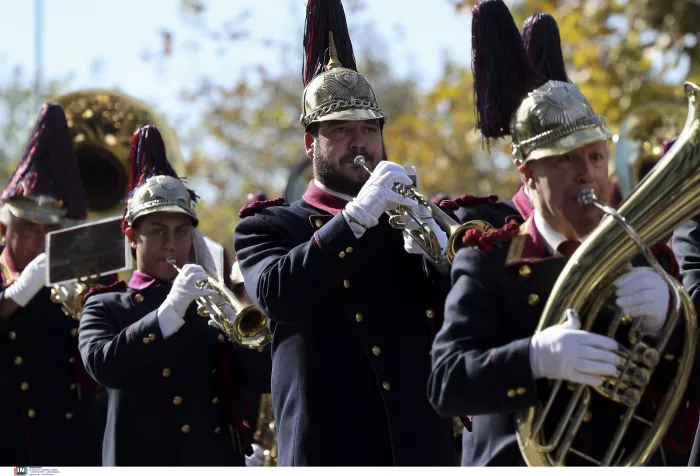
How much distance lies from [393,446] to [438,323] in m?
0.47

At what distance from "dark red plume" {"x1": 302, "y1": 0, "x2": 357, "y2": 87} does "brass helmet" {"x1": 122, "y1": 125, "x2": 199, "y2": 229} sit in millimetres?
1342

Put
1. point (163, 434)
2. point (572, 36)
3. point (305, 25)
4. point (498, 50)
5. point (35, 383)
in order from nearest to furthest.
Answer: point (498, 50) → point (305, 25) → point (163, 434) → point (35, 383) → point (572, 36)

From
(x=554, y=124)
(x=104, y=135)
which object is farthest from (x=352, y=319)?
(x=104, y=135)

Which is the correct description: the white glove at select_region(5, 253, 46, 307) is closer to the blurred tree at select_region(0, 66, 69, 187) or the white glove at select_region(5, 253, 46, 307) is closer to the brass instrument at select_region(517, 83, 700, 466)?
the brass instrument at select_region(517, 83, 700, 466)

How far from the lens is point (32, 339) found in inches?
324

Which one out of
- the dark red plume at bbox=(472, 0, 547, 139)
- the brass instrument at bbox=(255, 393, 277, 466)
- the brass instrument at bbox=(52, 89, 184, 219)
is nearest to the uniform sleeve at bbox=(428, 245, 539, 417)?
the dark red plume at bbox=(472, 0, 547, 139)

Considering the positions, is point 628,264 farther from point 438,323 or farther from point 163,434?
point 163,434

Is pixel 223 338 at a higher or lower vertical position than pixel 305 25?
lower

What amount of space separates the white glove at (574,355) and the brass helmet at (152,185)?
3396 millimetres

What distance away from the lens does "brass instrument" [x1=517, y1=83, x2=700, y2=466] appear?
4.11 metres

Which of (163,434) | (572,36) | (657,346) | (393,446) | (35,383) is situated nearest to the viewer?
(657,346)

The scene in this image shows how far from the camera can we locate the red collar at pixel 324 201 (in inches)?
218
